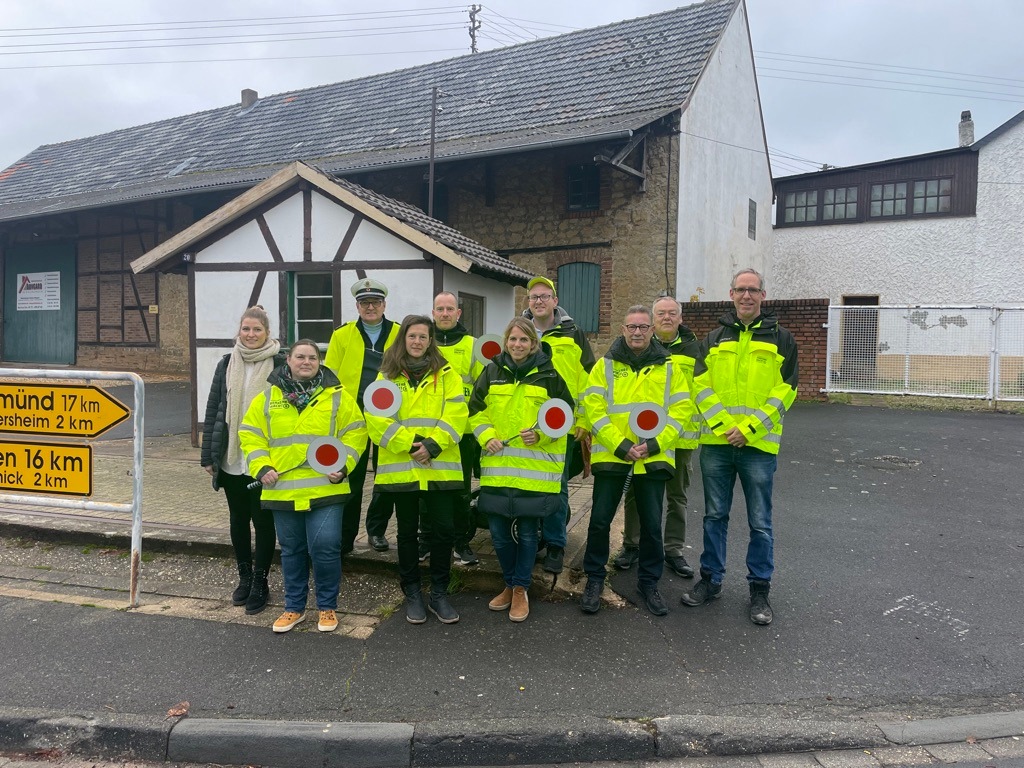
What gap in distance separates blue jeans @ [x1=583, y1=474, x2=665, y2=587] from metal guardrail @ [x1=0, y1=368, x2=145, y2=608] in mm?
2816

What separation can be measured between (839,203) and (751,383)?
20.3 metres

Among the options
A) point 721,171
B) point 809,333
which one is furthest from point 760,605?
point 721,171

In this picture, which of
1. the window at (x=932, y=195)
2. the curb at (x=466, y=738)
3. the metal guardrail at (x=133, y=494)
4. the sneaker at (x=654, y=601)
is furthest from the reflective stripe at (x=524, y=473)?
the window at (x=932, y=195)

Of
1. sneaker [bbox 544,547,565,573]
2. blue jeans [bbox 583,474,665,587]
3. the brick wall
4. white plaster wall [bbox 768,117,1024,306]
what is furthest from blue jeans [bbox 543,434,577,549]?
white plaster wall [bbox 768,117,1024,306]

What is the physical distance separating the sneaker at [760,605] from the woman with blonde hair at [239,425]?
9.48ft

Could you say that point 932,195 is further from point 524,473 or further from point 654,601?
point 524,473

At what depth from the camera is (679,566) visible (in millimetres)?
4719

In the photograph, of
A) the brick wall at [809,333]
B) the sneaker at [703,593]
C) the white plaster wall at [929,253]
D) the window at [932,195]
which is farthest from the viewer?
the window at [932,195]

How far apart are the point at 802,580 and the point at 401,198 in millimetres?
13479

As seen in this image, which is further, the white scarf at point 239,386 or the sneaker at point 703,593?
the sneaker at point 703,593

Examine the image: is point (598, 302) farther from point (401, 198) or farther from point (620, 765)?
point (620, 765)

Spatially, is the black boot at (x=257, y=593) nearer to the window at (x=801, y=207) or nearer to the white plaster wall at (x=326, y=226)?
the white plaster wall at (x=326, y=226)

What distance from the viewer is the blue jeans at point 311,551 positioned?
3854mm

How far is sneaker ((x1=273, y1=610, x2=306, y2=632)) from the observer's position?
3.90 meters
